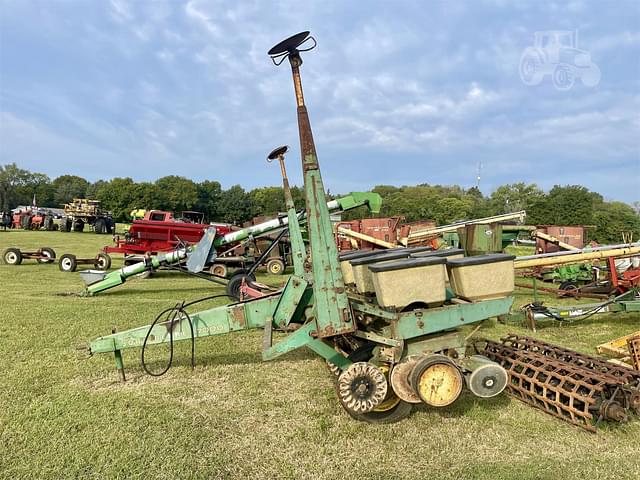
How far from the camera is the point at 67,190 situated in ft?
261

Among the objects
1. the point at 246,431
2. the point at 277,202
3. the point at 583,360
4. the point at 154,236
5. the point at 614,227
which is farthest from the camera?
the point at 277,202

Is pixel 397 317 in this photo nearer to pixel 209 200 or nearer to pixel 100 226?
pixel 100 226

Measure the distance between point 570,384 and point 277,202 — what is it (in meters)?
59.4

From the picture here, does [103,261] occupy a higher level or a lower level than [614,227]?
higher

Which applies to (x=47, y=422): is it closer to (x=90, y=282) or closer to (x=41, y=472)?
(x=41, y=472)

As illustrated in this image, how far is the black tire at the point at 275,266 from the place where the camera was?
43.9ft

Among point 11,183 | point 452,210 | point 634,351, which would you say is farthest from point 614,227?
point 11,183

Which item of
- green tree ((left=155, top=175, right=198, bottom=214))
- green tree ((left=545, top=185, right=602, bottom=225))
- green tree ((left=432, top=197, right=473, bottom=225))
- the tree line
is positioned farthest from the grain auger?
green tree ((left=432, top=197, right=473, bottom=225))

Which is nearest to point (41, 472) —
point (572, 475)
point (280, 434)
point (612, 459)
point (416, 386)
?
point (280, 434)

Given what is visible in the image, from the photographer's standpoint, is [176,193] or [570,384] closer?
[570,384]

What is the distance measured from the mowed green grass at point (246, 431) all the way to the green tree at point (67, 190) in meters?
83.2

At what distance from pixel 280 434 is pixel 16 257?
14409mm

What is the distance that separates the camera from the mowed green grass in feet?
9.23

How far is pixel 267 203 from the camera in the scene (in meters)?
63.2
